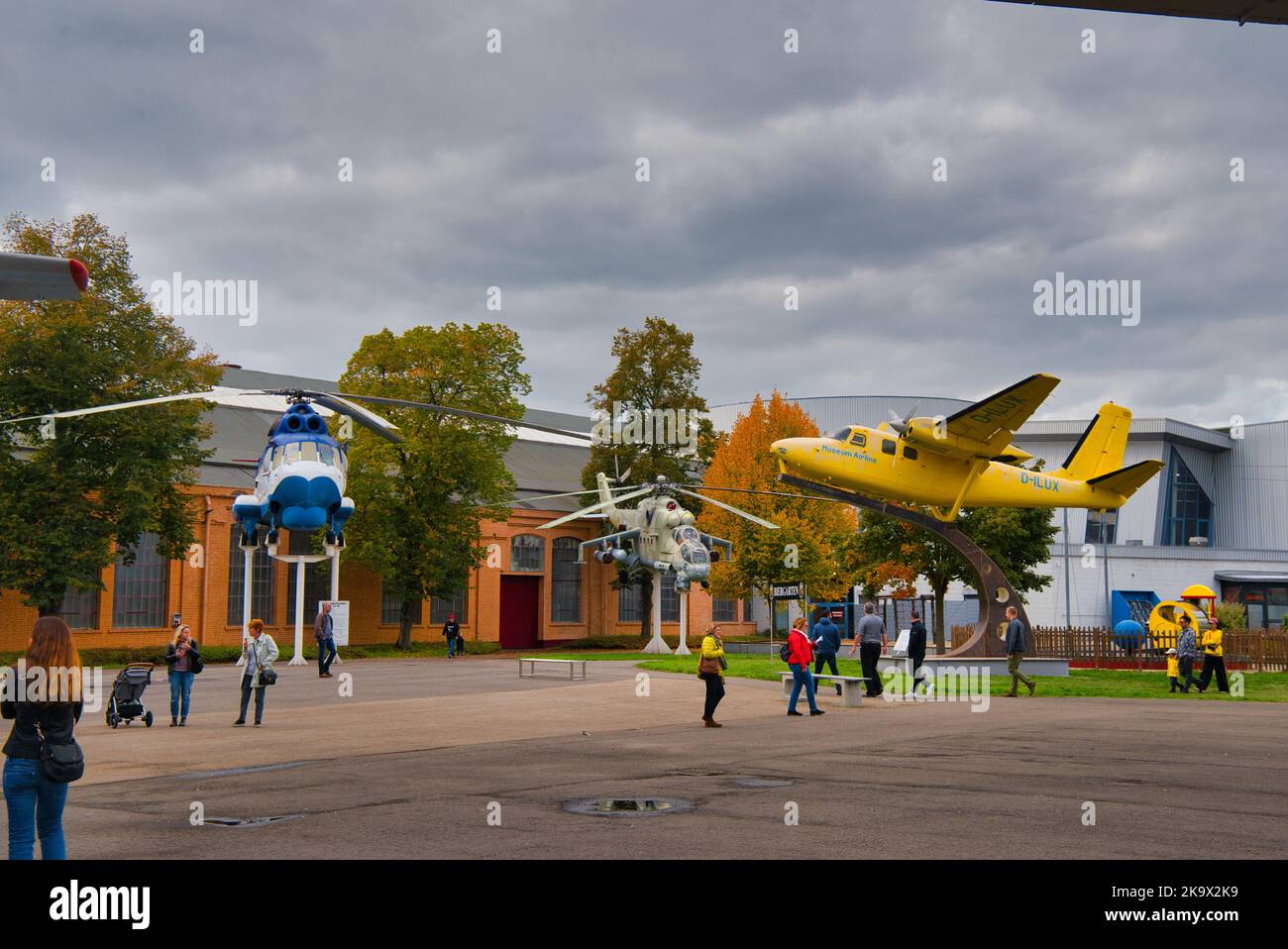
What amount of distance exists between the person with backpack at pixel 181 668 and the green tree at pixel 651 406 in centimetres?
3645

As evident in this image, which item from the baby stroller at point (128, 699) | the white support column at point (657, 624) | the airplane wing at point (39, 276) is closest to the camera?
the airplane wing at point (39, 276)

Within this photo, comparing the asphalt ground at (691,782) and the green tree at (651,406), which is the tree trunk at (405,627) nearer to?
the green tree at (651,406)

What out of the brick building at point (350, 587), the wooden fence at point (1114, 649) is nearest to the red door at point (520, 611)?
the brick building at point (350, 587)

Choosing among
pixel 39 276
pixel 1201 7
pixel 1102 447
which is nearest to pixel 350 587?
pixel 1102 447

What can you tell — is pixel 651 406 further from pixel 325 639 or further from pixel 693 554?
pixel 325 639

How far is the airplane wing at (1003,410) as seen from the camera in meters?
22.6

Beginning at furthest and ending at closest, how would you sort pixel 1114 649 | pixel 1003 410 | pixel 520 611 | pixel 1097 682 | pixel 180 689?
pixel 520 611, pixel 1114 649, pixel 1097 682, pixel 1003 410, pixel 180 689

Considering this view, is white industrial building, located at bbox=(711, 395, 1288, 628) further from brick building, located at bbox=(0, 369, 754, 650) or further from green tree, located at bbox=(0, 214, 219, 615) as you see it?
green tree, located at bbox=(0, 214, 219, 615)

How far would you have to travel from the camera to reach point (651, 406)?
55219 millimetres

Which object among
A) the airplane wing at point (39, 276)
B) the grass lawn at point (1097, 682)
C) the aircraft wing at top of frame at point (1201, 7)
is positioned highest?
the aircraft wing at top of frame at point (1201, 7)

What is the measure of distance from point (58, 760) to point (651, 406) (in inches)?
1924
